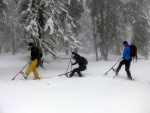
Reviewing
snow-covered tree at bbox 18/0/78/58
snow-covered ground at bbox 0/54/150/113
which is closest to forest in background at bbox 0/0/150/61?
snow-covered tree at bbox 18/0/78/58

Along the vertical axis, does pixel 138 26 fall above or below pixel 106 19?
below

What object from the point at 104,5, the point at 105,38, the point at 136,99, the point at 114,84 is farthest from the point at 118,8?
the point at 136,99

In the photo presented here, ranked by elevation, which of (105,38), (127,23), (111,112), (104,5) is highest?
(104,5)

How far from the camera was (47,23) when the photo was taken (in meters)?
13.8

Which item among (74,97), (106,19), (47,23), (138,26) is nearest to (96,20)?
(106,19)

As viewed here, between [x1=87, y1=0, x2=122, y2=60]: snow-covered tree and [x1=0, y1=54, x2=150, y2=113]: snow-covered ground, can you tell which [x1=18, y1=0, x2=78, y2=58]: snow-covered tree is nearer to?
[x1=0, y1=54, x2=150, y2=113]: snow-covered ground

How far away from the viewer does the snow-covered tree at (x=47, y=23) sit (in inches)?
547

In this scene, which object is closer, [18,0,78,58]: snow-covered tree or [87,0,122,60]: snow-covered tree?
[18,0,78,58]: snow-covered tree

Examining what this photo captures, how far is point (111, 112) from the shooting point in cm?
645

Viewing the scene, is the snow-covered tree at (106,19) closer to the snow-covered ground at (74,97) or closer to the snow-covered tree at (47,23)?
the snow-covered tree at (47,23)

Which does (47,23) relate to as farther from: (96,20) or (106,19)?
(96,20)

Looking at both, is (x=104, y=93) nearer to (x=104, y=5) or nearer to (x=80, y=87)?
(x=80, y=87)

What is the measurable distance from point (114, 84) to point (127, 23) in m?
19.0

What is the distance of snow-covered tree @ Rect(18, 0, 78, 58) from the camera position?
13900 millimetres
